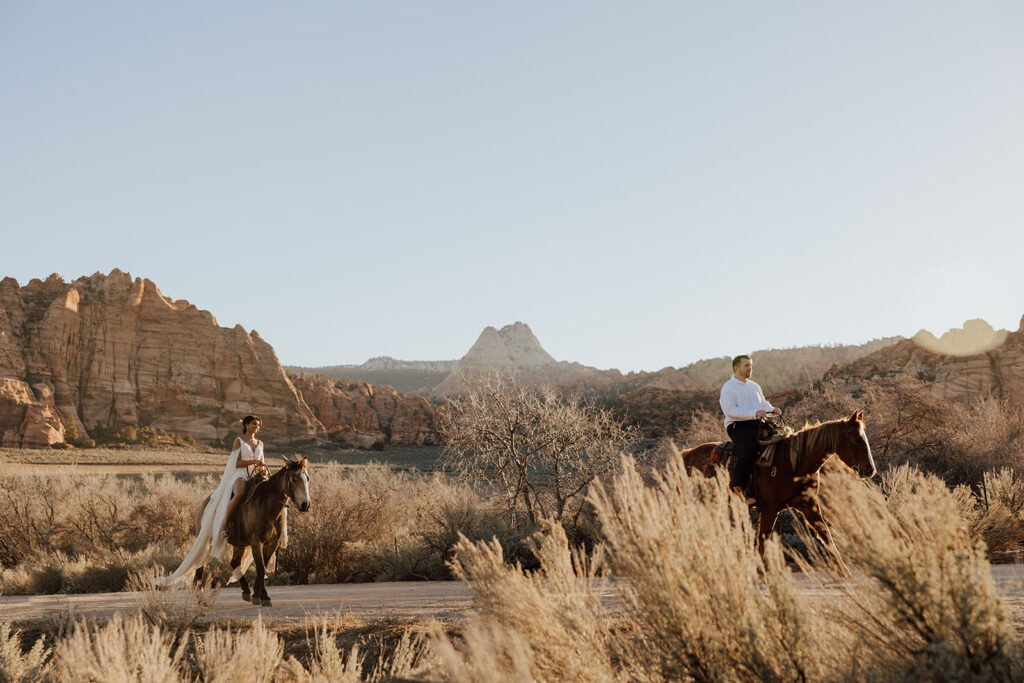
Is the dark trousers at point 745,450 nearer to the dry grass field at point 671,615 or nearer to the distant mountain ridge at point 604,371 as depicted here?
the dry grass field at point 671,615

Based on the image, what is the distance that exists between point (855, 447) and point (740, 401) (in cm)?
140

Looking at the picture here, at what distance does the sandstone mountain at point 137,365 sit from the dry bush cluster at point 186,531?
130 feet

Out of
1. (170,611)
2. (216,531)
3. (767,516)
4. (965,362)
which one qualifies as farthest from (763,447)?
(965,362)

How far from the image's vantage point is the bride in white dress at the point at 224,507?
9672 millimetres

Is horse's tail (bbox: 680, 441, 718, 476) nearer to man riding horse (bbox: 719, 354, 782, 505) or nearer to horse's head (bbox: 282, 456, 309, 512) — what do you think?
man riding horse (bbox: 719, 354, 782, 505)

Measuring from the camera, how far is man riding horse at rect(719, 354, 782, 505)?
8.64m

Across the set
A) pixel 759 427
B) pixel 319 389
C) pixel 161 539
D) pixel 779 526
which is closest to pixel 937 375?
pixel 779 526

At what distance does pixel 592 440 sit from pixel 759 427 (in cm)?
836

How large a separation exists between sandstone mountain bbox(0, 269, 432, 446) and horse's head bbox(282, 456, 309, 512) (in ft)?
170

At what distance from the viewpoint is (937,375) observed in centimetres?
3538

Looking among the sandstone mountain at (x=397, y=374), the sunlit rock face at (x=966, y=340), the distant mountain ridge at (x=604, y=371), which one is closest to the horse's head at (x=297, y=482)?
the distant mountain ridge at (x=604, y=371)

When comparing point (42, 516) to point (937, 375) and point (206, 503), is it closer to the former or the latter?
point (206, 503)

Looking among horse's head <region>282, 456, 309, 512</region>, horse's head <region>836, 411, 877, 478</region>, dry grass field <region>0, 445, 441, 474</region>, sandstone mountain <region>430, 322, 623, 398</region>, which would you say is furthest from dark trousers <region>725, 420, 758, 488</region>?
sandstone mountain <region>430, 322, 623, 398</region>

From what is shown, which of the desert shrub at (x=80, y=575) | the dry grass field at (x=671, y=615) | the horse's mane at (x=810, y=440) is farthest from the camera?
the desert shrub at (x=80, y=575)
